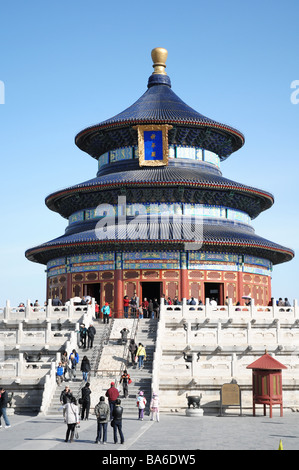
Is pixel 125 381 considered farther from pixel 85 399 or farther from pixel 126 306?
pixel 126 306

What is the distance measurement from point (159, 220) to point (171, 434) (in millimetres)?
29923

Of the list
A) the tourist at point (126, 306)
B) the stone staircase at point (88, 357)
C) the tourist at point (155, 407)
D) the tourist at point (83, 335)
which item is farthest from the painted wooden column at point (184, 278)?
the tourist at point (155, 407)

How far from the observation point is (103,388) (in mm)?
33250

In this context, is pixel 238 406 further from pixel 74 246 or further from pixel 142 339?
pixel 74 246

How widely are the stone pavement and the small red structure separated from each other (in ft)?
2.22

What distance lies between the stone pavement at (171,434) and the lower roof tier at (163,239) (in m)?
20.6

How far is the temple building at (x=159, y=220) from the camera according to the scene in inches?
2030

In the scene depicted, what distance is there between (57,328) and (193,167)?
22.1m

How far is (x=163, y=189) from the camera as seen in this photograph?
54.0 m

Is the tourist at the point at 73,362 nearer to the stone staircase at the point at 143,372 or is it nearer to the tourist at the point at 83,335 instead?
the tourist at the point at 83,335

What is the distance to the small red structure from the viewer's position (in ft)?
101

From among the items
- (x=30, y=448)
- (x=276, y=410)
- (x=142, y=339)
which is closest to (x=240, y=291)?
(x=142, y=339)

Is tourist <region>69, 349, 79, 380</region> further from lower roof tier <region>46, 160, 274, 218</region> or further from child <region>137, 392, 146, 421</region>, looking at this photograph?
lower roof tier <region>46, 160, 274, 218</region>

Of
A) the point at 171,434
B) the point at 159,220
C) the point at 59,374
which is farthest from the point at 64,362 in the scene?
the point at 159,220
